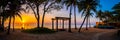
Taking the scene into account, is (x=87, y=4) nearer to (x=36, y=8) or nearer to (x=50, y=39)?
(x=36, y=8)

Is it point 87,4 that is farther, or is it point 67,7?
point 67,7

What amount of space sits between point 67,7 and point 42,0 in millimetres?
8720

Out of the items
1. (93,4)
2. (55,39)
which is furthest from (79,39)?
(93,4)

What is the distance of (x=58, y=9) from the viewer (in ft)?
112

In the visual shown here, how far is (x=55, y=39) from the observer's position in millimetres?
20844

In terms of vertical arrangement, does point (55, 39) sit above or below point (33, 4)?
below

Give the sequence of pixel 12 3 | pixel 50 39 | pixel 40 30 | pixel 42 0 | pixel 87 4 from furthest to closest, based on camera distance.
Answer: pixel 87 4 < pixel 42 0 < pixel 40 30 < pixel 12 3 < pixel 50 39

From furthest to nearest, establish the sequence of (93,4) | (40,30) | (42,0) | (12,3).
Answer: (93,4) → (42,0) → (40,30) → (12,3)

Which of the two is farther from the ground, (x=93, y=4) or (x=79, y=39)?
(x=93, y=4)

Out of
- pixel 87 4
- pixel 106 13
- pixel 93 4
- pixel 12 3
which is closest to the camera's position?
pixel 12 3

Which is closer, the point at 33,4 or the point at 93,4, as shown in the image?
the point at 33,4

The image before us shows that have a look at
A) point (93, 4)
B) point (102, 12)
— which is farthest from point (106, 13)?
point (93, 4)

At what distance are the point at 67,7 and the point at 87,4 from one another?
5.74 meters

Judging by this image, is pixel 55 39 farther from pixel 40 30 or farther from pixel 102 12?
pixel 102 12
